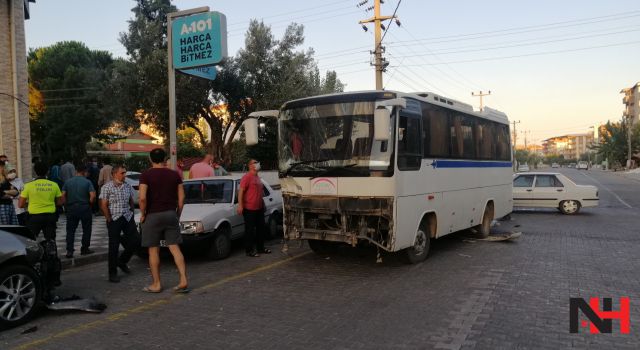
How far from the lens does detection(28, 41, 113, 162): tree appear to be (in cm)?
3466

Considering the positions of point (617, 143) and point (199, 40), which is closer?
point (199, 40)

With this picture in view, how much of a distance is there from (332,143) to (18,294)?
467cm

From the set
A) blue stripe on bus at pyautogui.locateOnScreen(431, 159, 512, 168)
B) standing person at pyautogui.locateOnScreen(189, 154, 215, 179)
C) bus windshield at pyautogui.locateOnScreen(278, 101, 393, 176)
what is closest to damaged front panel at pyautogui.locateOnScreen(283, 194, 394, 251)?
bus windshield at pyautogui.locateOnScreen(278, 101, 393, 176)

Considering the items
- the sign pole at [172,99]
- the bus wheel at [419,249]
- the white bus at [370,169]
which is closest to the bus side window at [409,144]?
the white bus at [370,169]

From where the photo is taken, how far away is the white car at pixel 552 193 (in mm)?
16016

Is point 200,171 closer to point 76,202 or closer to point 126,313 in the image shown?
point 76,202

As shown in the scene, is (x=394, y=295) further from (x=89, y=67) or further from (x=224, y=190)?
(x=89, y=67)

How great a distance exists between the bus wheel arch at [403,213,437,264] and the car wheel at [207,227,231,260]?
10.8ft

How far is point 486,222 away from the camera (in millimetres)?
Answer: 11242

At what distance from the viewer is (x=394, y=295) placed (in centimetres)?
614

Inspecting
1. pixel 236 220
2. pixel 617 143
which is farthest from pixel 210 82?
pixel 617 143

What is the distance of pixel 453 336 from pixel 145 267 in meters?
5.68

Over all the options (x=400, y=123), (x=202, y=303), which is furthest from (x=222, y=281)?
(x=400, y=123)

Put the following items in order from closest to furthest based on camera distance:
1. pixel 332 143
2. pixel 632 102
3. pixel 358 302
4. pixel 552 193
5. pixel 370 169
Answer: pixel 358 302
pixel 370 169
pixel 332 143
pixel 552 193
pixel 632 102
